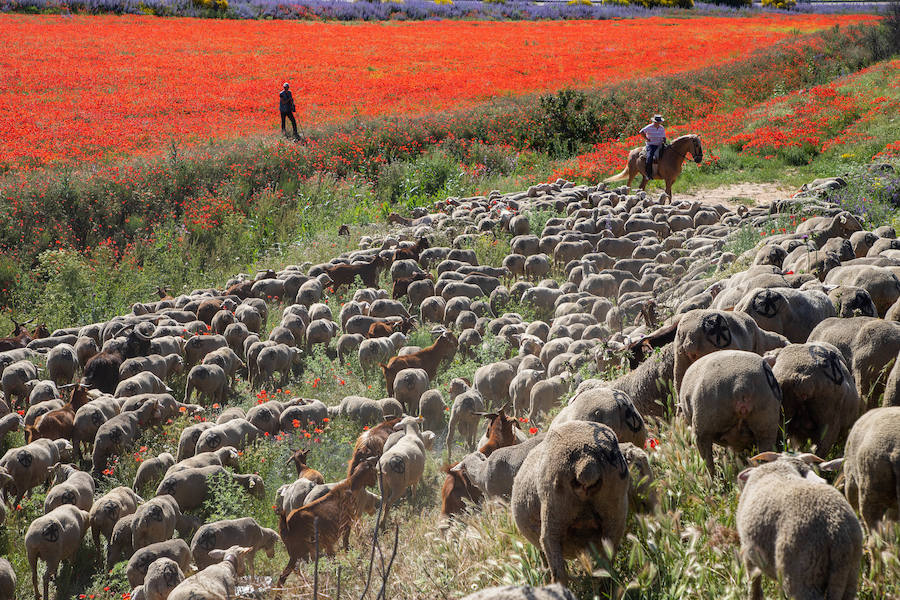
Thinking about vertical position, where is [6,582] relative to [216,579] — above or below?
below

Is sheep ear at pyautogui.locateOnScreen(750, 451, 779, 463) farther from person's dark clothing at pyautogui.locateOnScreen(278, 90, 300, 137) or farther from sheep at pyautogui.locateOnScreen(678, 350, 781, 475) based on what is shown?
person's dark clothing at pyautogui.locateOnScreen(278, 90, 300, 137)

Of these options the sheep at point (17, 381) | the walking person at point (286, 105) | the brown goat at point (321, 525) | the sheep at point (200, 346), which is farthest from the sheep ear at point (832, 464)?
the walking person at point (286, 105)

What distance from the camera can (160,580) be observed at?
6613 mm

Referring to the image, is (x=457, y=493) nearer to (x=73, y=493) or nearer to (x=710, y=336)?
(x=710, y=336)

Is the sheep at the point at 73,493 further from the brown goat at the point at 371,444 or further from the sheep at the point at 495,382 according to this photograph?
the sheep at the point at 495,382

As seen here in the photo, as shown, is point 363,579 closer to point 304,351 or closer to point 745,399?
point 745,399

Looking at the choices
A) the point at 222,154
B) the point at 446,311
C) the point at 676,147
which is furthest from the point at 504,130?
the point at 446,311

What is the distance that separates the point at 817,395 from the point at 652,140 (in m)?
17.5

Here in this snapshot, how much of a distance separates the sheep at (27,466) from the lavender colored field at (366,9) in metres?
42.1

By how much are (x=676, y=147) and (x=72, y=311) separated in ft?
51.8

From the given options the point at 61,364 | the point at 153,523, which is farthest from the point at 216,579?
the point at 61,364

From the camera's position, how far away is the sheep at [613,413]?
5434 mm

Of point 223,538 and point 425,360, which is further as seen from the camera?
point 425,360

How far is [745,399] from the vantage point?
470cm
